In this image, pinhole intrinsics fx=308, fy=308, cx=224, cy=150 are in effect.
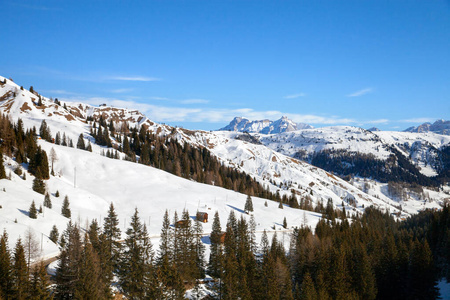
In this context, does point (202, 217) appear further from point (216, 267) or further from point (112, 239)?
point (112, 239)

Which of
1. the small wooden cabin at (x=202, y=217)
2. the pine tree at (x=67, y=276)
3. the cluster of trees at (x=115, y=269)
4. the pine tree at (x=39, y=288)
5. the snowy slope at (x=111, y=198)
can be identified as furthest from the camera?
the small wooden cabin at (x=202, y=217)

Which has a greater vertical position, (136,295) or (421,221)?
(136,295)

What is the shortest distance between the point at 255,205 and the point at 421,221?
9045 cm

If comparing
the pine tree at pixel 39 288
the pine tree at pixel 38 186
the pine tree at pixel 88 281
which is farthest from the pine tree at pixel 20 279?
the pine tree at pixel 38 186

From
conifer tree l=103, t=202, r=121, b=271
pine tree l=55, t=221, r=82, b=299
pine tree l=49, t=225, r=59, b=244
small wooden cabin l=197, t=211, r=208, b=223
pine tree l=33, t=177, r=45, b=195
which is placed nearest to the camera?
pine tree l=55, t=221, r=82, b=299

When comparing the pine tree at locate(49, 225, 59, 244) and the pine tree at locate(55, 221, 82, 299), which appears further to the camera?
the pine tree at locate(49, 225, 59, 244)

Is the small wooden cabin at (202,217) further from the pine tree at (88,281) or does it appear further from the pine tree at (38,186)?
the pine tree at (88,281)

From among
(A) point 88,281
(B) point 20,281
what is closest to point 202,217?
(A) point 88,281

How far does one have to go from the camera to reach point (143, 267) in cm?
4600

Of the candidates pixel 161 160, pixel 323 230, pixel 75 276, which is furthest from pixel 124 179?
pixel 75 276

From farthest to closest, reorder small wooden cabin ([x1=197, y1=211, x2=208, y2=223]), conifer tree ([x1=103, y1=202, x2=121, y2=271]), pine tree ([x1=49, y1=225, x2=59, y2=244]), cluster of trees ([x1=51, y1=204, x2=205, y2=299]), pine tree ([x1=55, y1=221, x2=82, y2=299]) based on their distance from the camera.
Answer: small wooden cabin ([x1=197, y1=211, x2=208, y2=223]) < pine tree ([x1=49, y1=225, x2=59, y2=244]) < conifer tree ([x1=103, y1=202, x2=121, y2=271]) < cluster of trees ([x1=51, y1=204, x2=205, y2=299]) < pine tree ([x1=55, y1=221, x2=82, y2=299])

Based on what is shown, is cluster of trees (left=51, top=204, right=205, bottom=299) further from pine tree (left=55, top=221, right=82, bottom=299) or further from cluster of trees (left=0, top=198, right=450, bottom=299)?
cluster of trees (left=0, top=198, right=450, bottom=299)

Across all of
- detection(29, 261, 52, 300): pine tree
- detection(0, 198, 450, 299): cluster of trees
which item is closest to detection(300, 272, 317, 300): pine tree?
detection(0, 198, 450, 299): cluster of trees

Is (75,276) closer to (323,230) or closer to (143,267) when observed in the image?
(143,267)
